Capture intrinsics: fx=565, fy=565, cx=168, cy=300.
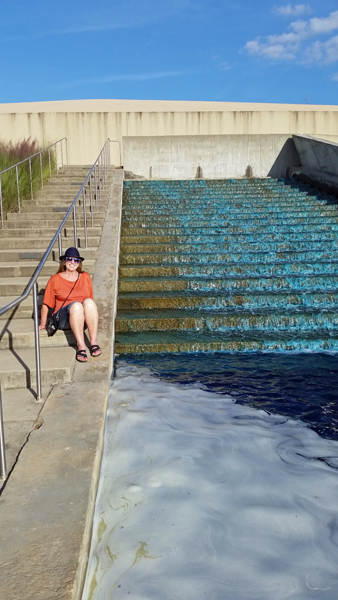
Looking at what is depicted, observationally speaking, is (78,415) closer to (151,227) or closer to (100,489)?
(100,489)

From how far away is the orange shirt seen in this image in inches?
218

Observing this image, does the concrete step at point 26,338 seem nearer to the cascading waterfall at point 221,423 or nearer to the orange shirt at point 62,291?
the orange shirt at point 62,291

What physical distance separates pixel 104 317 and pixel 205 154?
1227 centimetres

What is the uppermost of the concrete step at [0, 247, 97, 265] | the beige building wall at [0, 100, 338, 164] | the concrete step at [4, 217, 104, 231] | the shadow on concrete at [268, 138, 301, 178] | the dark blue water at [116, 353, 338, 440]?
the beige building wall at [0, 100, 338, 164]

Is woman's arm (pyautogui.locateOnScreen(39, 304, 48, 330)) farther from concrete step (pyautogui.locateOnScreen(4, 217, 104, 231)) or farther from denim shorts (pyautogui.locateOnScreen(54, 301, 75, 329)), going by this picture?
concrete step (pyautogui.locateOnScreen(4, 217, 104, 231))

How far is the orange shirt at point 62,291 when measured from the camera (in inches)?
218

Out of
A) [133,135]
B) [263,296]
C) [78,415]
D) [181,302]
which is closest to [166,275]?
[181,302]

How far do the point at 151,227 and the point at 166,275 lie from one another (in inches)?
112

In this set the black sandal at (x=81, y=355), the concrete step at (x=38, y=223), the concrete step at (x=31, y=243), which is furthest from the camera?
the concrete step at (x=38, y=223)

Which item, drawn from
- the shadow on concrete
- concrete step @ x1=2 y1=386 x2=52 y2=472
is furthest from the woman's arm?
the shadow on concrete

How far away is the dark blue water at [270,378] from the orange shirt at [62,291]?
1.16 meters

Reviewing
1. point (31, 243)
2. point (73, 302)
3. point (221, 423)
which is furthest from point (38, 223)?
point (221, 423)

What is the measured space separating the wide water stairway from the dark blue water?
30 centimetres

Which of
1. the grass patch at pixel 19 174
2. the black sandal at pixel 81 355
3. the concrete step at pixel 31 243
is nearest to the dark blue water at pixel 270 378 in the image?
the black sandal at pixel 81 355
